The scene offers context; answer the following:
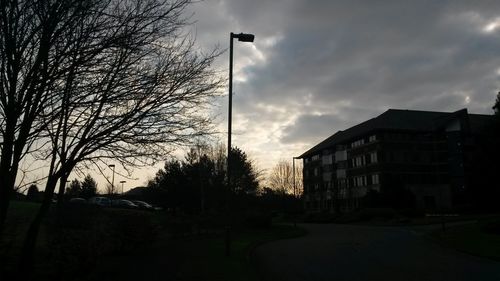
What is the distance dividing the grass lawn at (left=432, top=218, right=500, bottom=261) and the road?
1.79ft

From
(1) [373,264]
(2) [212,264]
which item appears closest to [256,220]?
(1) [373,264]

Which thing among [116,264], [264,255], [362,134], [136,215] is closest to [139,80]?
[116,264]

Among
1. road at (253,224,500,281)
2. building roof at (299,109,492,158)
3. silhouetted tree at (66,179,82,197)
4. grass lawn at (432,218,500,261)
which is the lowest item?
road at (253,224,500,281)

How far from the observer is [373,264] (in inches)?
634

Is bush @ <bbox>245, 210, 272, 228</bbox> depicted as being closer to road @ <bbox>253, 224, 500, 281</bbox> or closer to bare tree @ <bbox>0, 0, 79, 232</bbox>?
road @ <bbox>253, 224, 500, 281</bbox>

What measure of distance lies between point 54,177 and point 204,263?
5.95 m

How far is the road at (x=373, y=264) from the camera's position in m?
13.4

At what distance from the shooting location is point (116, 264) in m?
14.3

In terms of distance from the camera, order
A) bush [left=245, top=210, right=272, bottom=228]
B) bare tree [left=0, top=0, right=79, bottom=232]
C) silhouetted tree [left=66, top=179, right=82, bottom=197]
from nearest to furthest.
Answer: bare tree [left=0, top=0, right=79, bottom=232] < bush [left=245, top=210, right=272, bottom=228] < silhouetted tree [left=66, top=179, right=82, bottom=197]

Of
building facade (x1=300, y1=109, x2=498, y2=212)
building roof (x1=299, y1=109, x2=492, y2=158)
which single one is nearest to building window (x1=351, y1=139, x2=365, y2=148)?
building facade (x1=300, y1=109, x2=498, y2=212)

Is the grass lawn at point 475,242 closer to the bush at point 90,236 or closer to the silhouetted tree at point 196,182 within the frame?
the bush at point 90,236

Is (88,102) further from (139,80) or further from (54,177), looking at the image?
(54,177)

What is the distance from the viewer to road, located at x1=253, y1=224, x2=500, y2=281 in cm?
1337

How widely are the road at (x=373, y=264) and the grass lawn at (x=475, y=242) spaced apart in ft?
1.79
